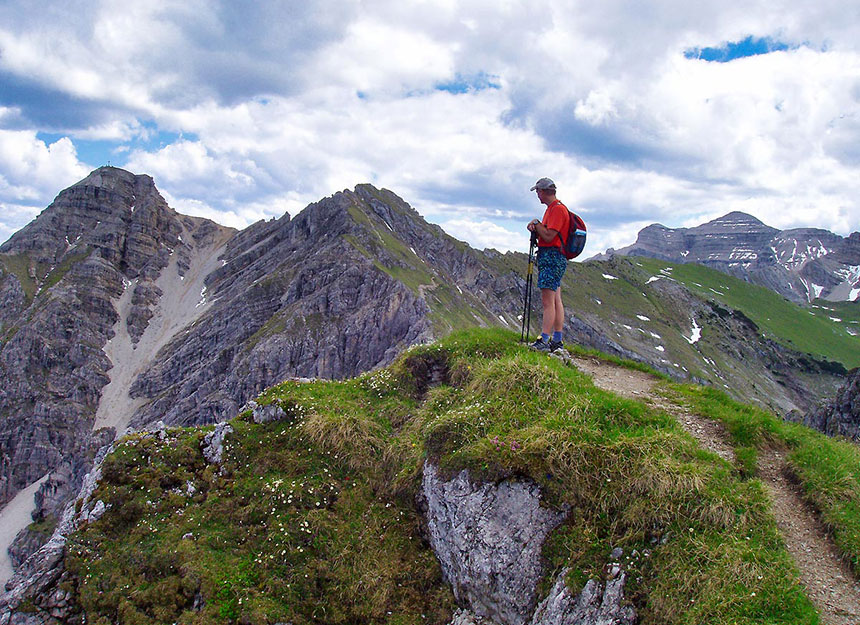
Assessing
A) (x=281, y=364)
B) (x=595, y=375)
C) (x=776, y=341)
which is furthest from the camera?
(x=776, y=341)

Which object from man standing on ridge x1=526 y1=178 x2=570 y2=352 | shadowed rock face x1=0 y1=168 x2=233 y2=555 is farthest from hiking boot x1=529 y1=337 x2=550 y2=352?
shadowed rock face x1=0 y1=168 x2=233 y2=555

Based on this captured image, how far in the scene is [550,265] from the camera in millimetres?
13117

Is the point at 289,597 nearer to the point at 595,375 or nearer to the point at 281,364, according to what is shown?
the point at 595,375

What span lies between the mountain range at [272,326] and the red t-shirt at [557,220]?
96.2m

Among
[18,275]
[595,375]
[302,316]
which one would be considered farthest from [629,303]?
[18,275]

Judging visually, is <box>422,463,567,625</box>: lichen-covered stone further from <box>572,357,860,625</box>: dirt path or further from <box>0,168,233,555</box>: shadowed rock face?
<box>0,168,233,555</box>: shadowed rock face

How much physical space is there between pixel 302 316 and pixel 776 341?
173m

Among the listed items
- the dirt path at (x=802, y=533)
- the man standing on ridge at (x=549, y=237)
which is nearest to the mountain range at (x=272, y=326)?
the man standing on ridge at (x=549, y=237)

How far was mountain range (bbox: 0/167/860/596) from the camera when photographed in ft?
412

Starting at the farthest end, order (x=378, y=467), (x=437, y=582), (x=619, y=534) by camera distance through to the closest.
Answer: (x=378, y=467)
(x=437, y=582)
(x=619, y=534)

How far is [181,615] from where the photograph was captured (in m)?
7.94

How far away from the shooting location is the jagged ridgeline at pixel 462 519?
6965 mm

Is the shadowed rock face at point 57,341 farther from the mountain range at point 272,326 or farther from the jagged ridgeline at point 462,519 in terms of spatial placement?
the jagged ridgeline at point 462,519

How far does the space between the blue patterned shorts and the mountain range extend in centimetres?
9575
